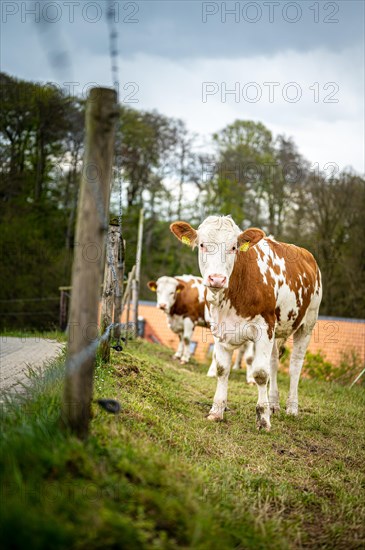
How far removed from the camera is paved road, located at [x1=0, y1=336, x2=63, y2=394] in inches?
226

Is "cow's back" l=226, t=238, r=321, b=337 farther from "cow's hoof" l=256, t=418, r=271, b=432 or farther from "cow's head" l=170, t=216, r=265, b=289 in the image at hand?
"cow's hoof" l=256, t=418, r=271, b=432

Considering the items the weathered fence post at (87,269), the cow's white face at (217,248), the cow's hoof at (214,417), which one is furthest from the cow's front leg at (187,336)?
the weathered fence post at (87,269)

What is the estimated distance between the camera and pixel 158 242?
2809cm

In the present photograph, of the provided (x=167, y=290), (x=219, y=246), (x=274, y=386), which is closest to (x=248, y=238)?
(x=219, y=246)

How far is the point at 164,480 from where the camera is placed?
9.50 ft

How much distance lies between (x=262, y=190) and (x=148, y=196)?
5.78 meters

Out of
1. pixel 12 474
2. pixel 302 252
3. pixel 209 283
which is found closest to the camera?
pixel 12 474

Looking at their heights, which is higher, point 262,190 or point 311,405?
point 262,190

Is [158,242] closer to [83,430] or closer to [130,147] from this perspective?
[130,147]

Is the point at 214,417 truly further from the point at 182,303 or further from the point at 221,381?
the point at 182,303

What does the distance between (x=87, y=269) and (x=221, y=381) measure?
349 cm

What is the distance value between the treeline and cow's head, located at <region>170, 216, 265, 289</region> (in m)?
13.5

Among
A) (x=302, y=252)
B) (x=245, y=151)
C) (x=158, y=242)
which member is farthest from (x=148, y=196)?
(x=302, y=252)

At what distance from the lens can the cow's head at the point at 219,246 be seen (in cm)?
527
